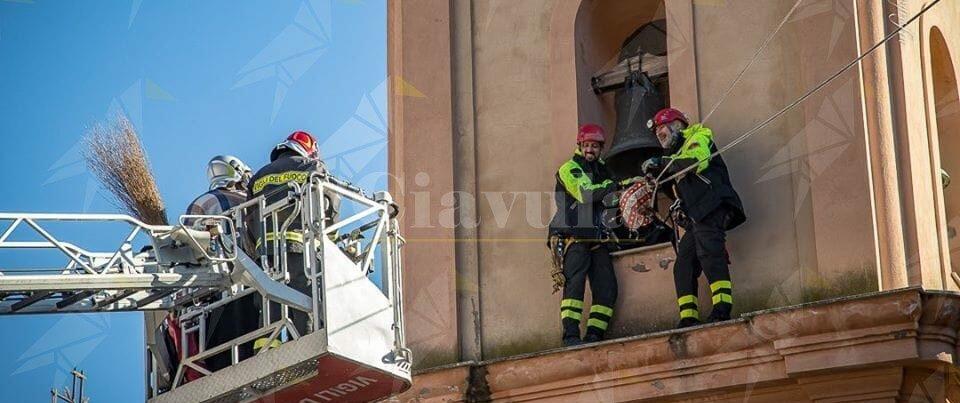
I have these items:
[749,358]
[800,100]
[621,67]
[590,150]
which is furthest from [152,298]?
[800,100]

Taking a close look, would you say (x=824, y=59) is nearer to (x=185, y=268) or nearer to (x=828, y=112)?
(x=828, y=112)

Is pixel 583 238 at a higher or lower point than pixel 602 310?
higher

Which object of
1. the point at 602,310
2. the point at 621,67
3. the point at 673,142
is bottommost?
the point at 602,310

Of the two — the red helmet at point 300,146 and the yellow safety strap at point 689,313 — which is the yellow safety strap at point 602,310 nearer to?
the yellow safety strap at point 689,313

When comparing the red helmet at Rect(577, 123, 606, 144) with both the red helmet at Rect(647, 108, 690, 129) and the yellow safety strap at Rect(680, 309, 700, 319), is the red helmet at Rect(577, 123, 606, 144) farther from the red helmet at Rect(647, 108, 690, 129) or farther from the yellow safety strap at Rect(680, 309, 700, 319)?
the yellow safety strap at Rect(680, 309, 700, 319)

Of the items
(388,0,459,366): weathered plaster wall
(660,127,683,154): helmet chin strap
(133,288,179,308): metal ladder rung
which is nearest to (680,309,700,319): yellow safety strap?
(660,127,683,154): helmet chin strap

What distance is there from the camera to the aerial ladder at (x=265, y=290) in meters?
13.6

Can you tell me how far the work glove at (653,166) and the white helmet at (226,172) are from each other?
3038mm

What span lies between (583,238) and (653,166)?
0.84m

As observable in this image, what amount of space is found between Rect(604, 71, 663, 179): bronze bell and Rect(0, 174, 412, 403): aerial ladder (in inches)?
105

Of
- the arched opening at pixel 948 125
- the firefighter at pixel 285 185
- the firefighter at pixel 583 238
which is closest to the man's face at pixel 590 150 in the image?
the firefighter at pixel 583 238

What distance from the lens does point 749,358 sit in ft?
48.2

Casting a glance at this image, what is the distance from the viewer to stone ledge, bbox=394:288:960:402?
46.1 feet

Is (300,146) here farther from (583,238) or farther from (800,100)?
(800,100)
